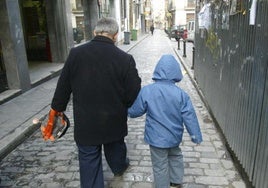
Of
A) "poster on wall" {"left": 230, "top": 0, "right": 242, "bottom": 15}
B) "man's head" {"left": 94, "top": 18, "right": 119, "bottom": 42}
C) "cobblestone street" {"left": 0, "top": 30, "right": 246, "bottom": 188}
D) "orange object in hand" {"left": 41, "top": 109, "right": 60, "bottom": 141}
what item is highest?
"poster on wall" {"left": 230, "top": 0, "right": 242, "bottom": 15}

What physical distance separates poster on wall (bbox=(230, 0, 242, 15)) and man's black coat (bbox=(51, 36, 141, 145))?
5.97ft

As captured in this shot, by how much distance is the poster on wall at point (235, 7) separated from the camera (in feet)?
13.6

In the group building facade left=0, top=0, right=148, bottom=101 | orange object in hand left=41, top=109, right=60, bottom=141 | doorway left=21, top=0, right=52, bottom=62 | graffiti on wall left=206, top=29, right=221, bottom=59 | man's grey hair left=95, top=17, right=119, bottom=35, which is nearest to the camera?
man's grey hair left=95, top=17, right=119, bottom=35

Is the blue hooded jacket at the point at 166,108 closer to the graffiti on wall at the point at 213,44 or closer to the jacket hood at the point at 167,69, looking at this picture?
the jacket hood at the point at 167,69

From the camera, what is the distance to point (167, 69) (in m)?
3.23

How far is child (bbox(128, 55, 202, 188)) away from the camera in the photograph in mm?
3238

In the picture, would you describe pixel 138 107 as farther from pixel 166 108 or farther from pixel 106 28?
pixel 106 28

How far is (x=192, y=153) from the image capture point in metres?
4.91

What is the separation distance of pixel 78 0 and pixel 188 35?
1576cm

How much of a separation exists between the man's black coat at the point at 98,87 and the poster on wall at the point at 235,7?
71.6 inches

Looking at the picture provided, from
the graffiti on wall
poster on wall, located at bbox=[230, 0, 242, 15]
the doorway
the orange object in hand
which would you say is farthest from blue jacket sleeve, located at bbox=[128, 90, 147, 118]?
the doorway

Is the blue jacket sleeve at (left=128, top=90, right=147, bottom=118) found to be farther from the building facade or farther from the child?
the building facade

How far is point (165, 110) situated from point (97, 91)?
74 cm

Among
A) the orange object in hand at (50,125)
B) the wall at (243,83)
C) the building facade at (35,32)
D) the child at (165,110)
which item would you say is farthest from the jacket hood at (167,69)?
the building facade at (35,32)
